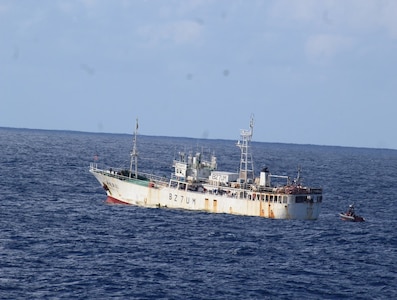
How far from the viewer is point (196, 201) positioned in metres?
95.2

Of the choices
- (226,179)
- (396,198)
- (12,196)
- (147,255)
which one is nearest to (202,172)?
(226,179)

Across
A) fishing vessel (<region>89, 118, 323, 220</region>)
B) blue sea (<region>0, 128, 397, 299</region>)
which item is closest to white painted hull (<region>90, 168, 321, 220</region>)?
fishing vessel (<region>89, 118, 323, 220</region>)

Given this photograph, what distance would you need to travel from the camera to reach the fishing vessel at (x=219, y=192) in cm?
9056

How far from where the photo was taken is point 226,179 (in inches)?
3765

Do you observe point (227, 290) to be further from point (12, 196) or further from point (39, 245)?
point (12, 196)

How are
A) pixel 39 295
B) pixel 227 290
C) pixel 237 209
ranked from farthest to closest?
1. pixel 237 209
2. pixel 227 290
3. pixel 39 295

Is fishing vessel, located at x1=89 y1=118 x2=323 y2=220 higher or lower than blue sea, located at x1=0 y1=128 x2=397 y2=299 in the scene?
higher

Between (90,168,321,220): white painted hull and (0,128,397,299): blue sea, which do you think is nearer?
(0,128,397,299): blue sea

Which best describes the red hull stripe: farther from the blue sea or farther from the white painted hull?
the blue sea

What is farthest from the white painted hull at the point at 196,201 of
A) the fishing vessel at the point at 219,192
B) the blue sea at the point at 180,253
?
the blue sea at the point at 180,253

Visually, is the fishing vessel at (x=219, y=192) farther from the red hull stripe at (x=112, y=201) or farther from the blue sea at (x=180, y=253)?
the blue sea at (x=180, y=253)

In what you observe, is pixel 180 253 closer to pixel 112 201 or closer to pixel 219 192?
pixel 219 192

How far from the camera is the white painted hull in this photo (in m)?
90.6

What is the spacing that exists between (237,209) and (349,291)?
37.2 m
